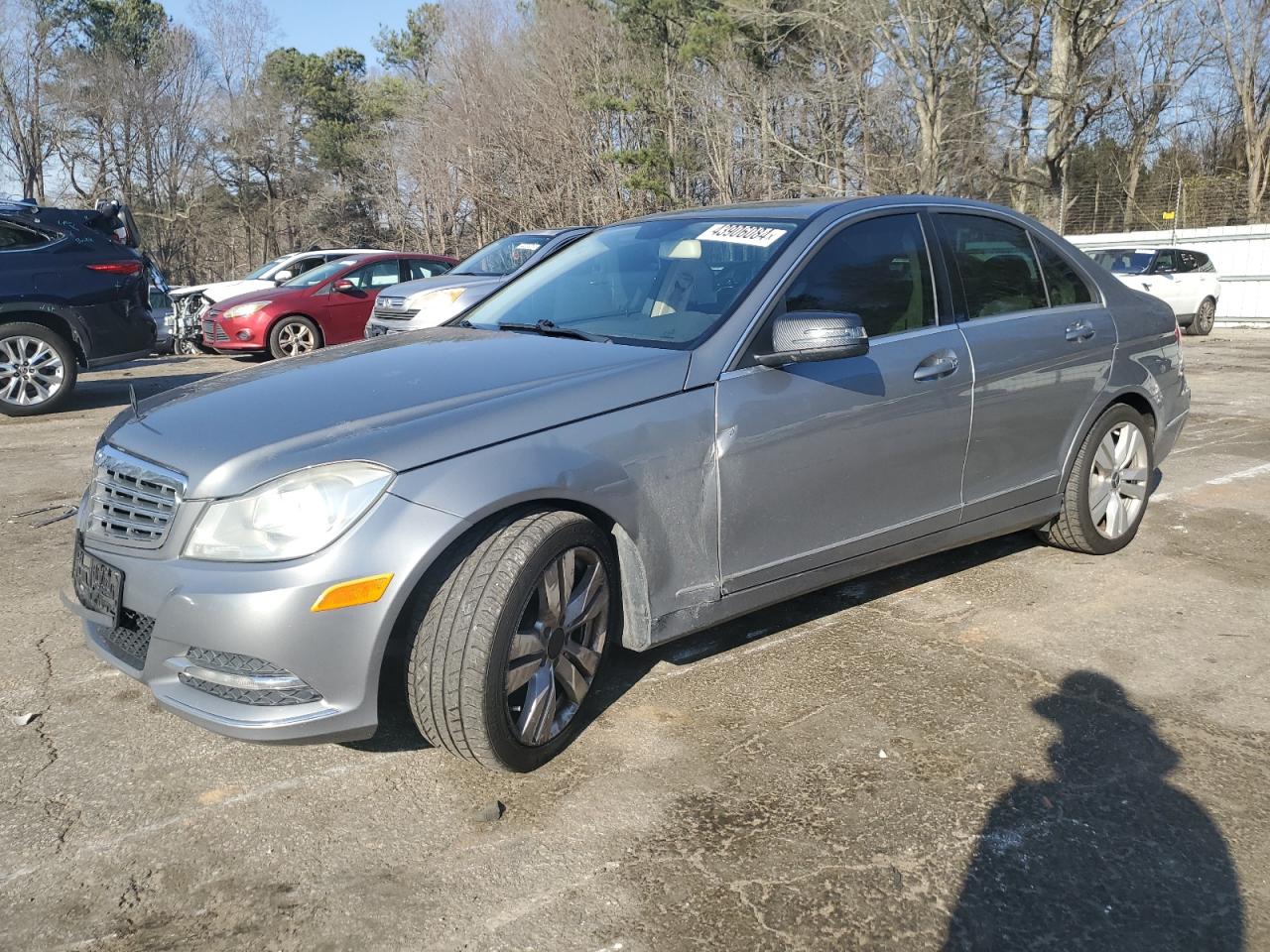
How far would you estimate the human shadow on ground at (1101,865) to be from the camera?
2.30 m

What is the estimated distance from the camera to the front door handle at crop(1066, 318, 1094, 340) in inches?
Result: 179

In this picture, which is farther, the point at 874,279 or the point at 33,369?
the point at 33,369

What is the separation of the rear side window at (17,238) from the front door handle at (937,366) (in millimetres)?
8344

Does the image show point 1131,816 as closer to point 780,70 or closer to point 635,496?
point 635,496

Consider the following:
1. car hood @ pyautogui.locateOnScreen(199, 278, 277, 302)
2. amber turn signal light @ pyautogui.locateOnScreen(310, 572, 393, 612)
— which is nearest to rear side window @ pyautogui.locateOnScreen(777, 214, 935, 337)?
amber turn signal light @ pyautogui.locateOnScreen(310, 572, 393, 612)

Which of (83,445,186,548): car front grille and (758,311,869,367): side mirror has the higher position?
(758,311,869,367): side mirror

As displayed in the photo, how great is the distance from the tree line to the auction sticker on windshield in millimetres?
21444

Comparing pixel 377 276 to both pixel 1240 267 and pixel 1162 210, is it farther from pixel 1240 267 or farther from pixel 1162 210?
pixel 1162 210

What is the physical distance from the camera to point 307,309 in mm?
13484

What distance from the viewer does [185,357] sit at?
1553 centimetres

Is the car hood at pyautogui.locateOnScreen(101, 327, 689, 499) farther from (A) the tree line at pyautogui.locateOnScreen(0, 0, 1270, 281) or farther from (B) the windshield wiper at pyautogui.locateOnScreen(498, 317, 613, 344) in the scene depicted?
(A) the tree line at pyautogui.locateOnScreen(0, 0, 1270, 281)

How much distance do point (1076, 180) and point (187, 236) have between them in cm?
3435

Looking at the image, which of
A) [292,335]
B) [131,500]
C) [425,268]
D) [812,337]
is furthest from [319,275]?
[812,337]

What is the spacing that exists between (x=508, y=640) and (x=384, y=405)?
0.77 metres
